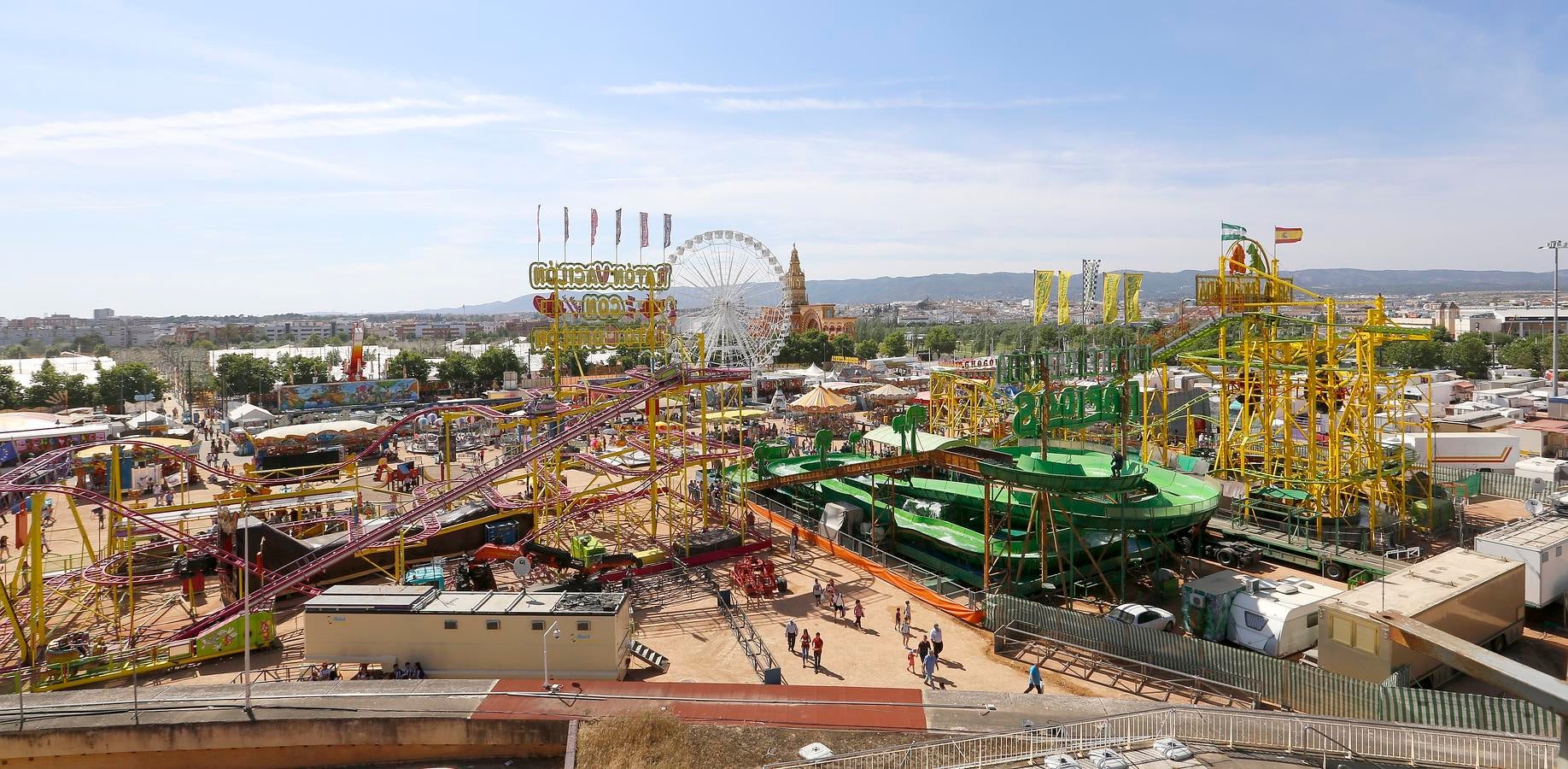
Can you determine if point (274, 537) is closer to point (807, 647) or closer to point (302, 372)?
point (807, 647)

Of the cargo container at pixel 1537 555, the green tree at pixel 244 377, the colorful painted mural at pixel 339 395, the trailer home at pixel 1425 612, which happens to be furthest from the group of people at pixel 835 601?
the green tree at pixel 244 377

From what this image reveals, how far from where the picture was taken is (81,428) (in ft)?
159

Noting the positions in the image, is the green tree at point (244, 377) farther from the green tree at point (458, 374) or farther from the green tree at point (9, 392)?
the green tree at point (458, 374)

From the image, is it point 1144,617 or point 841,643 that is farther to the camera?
point 841,643

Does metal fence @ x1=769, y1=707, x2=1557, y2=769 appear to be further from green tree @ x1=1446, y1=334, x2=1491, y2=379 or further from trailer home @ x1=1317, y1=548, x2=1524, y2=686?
green tree @ x1=1446, y1=334, x2=1491, y2=379

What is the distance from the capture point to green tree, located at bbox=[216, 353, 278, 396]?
81.1 meters

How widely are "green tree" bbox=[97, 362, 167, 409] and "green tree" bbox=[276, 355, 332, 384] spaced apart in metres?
10.9

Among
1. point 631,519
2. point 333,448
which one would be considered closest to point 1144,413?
point 631,519

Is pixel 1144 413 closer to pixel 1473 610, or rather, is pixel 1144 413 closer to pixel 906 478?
pixel 906 478

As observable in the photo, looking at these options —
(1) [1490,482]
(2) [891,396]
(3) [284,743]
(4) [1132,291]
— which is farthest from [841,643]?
(2) [891,396]

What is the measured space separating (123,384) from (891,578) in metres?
80.2

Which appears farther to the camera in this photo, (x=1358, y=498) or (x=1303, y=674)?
(x=1358, y=498)

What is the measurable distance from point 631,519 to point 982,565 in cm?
1375

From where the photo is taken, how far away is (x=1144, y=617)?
72.6 ft
